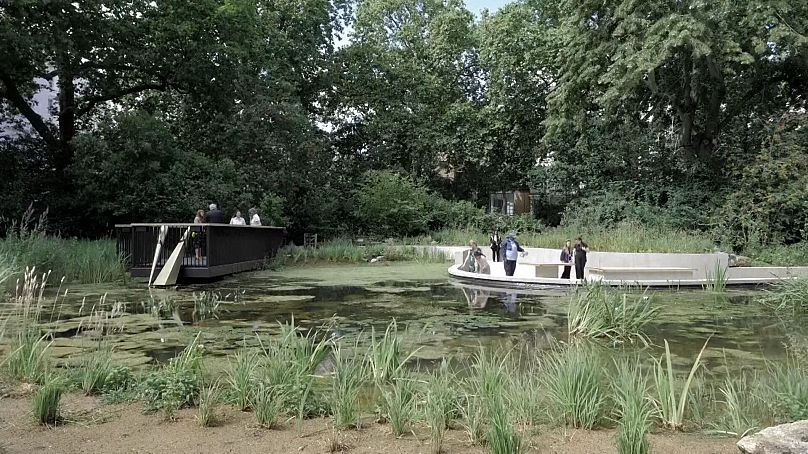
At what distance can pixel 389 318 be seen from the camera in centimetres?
934

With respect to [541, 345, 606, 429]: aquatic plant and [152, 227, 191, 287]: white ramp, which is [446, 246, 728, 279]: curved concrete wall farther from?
[541, 345, 606, 429]: aquatic plant

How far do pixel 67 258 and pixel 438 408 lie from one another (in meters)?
12.3

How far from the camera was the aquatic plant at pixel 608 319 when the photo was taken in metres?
7.66

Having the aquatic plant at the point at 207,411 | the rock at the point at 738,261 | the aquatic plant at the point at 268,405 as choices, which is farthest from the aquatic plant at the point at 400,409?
the rock at the point at 738,261

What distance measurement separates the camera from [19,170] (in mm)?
22234

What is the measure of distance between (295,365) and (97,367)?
5.77ft

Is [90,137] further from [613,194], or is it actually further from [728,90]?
[728,90]

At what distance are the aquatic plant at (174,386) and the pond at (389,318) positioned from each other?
1.51 meters

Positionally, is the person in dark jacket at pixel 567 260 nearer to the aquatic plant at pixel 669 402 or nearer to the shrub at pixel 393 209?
the aquatic plant at pixel 669 402

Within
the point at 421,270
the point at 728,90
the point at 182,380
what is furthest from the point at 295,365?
the point at 728,90

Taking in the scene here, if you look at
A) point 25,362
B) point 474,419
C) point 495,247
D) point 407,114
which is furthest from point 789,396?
point 407,114

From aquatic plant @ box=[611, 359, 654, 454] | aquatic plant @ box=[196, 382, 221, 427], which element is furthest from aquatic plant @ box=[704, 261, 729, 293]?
aquatic plant @ box=[196, 382, 221, 427]

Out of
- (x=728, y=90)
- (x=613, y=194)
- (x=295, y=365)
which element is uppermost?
(x=728, y=90)

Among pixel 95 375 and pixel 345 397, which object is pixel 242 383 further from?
pixel 95 375
